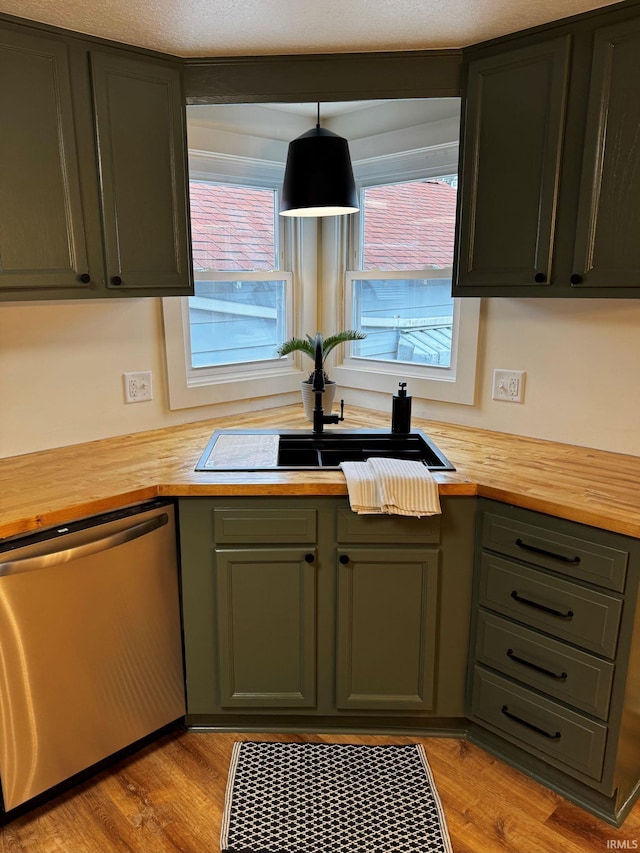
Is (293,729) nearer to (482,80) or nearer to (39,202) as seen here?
(39,202)

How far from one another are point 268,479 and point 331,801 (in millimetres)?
991

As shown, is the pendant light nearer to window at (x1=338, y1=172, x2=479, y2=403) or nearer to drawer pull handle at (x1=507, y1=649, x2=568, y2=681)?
window at (x1=338, y1=172, x2=479, y2=403)

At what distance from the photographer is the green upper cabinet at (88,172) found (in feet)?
5.75

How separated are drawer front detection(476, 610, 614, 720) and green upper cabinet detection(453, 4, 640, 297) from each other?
106 centimetres

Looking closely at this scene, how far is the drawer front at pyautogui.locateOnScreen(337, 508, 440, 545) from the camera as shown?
6.18 ft

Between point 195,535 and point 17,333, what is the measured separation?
0.95 metres

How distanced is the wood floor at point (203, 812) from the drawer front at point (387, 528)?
0.76 metres

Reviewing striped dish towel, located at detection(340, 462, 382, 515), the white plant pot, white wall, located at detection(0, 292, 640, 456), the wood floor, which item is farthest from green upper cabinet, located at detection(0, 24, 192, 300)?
the wood floor

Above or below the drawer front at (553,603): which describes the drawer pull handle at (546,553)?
above

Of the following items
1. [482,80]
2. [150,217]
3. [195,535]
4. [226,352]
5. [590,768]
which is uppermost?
[482,80]

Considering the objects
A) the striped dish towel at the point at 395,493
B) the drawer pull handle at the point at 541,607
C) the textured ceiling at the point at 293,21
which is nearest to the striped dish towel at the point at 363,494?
the striped dish towel at the point at 395,493

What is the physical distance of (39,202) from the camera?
1.81 meters

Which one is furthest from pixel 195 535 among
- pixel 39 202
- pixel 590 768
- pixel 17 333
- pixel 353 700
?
pixel 590 768

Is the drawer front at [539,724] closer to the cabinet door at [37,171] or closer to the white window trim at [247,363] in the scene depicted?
the white window trim at [247,363]
